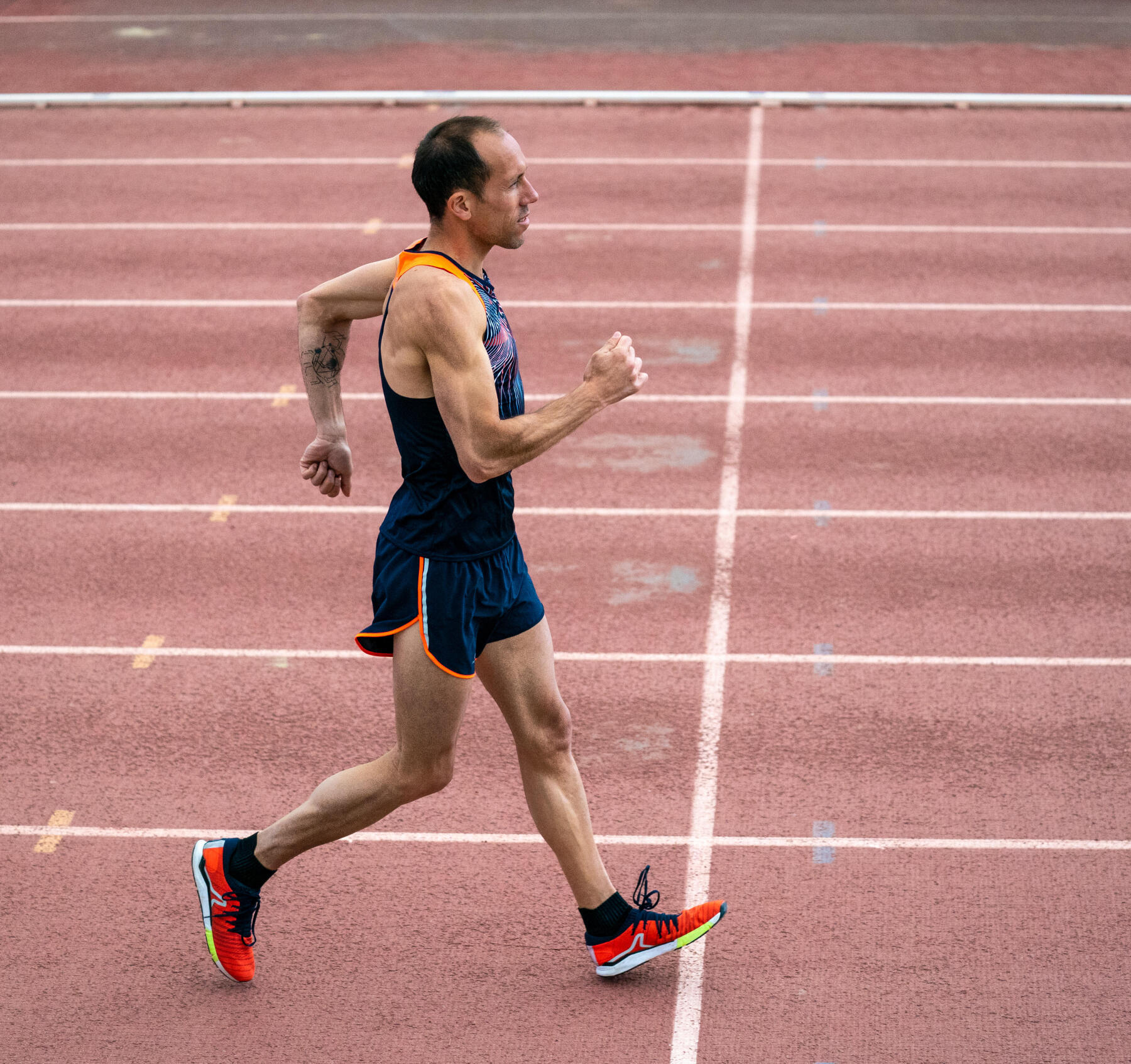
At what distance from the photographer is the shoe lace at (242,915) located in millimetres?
3947

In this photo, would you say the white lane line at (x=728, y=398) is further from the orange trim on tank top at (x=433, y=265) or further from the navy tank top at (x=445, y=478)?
the orange trim on tank top at (x=433, y=265)

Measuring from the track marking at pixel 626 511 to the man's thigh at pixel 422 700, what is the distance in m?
3.19

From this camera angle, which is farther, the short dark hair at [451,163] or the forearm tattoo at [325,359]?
the forearm tattoo at [325,359]

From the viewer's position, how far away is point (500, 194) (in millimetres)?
3471

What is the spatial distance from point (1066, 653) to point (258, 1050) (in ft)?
11.3

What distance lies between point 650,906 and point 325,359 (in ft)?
5.71

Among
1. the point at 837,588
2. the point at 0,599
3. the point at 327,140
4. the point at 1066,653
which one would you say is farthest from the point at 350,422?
the point at 327,140

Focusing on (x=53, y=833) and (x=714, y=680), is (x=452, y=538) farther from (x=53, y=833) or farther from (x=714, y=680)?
(x=714, y=680)

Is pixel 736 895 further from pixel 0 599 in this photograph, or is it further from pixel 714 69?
pixel 714 69

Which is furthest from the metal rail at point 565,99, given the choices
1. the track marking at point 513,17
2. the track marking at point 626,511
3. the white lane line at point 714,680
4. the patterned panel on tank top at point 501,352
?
the patterned panel on tank top at point 501,352

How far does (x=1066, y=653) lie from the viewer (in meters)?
5.71

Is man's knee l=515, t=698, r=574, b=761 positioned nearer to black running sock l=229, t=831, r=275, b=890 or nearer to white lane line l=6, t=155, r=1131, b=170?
black running sock l=229, t=831, r=275, b=890

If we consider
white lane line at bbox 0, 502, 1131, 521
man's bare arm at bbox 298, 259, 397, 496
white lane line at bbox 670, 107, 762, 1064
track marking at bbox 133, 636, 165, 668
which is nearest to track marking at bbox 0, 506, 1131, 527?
white lane line at bbox 0, 502, 1131, 521

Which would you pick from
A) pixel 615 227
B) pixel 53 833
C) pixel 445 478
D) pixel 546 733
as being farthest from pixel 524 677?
pixel 615 227
